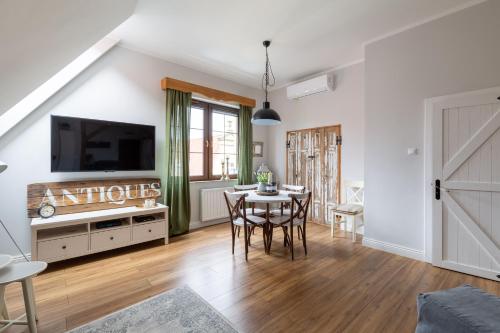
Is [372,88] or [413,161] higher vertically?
[372,88]

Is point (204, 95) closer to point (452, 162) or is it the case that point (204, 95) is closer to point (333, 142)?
point (333, 142)

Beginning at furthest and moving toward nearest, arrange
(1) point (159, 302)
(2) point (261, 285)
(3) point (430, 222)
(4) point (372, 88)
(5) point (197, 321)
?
(4) point (372, 88)
(3) point (430, 222)
(2) point (261, 285)
(1) point (159, 302)
(5) point (197, 321)

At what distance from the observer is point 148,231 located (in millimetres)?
3209

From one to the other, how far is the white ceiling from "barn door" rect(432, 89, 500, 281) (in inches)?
47.3

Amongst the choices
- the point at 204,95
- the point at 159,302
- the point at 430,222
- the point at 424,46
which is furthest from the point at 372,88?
the point at 159,302

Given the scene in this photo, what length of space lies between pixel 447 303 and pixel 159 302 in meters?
2.04

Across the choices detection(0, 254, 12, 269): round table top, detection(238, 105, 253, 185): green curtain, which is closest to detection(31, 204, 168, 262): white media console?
detection(0, 254, 12, 269): round table top

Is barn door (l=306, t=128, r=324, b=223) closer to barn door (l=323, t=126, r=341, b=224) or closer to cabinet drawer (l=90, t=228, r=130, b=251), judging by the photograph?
barn door (l=323, t=126, r=341, b=224)

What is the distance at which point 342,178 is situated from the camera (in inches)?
161

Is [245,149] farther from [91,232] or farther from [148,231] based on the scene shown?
[91,232]

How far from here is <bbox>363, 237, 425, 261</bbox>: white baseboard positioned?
2.83m

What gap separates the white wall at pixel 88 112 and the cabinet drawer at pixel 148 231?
2.71 ft

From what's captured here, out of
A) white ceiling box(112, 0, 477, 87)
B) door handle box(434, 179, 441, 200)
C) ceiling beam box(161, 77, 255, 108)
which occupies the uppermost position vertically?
white ceiling box(112, 0, 477, 87)

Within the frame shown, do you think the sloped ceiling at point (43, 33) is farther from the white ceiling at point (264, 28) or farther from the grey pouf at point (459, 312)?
the grey pouf at point (459, 312)
